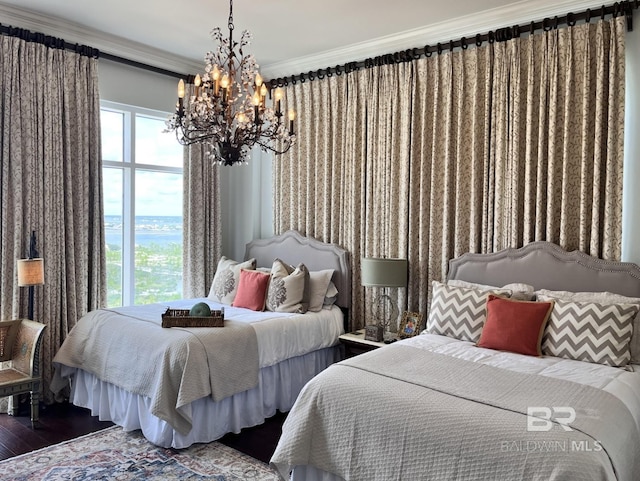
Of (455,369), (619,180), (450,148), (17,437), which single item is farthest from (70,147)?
(619,180)

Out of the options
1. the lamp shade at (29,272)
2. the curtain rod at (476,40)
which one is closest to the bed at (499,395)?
the curtain rod at (476,40)

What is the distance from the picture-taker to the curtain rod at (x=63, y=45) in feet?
12.6

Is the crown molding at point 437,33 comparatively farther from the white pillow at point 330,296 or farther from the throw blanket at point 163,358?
the throw blanket at point 163,358

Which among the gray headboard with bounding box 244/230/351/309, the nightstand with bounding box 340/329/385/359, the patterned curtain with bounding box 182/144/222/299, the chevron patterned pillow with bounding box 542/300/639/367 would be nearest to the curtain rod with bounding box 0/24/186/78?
the patterned curtain with bounding box 182/144/222/299

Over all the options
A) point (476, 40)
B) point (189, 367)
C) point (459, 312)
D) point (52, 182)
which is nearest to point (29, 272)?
point (52, 182)

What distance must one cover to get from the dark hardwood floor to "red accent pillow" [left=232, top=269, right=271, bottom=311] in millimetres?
943

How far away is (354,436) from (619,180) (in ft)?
8.02

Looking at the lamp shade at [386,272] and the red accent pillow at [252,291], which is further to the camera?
the red accent pillow at [252,291]

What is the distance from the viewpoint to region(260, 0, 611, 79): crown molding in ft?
11.8

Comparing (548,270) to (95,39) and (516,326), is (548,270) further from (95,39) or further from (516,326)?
(95,39)

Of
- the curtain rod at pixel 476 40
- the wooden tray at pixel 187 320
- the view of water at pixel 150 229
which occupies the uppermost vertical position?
the curtain rod at pixel 476 40

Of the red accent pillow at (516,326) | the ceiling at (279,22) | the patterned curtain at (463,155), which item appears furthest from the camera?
the ceiling at (279,22)

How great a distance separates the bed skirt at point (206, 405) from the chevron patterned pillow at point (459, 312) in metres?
1.21

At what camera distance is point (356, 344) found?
13.5ft
